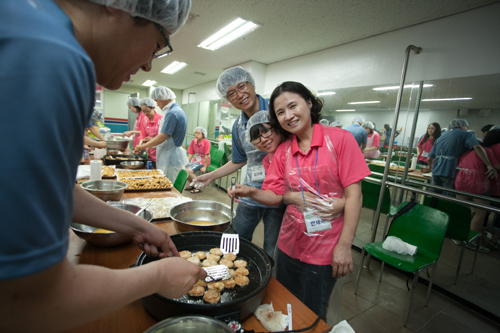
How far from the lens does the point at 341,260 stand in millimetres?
1229

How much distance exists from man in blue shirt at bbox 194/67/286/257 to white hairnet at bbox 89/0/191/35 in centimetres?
138

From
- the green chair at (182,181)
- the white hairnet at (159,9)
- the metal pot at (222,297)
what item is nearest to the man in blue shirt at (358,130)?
the green chair at (182,181)

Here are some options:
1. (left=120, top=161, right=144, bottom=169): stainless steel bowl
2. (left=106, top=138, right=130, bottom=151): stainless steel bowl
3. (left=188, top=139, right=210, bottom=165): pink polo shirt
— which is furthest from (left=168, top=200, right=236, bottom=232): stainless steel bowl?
(left=188, top=139, right=210, bottom=165): pink polo shirt

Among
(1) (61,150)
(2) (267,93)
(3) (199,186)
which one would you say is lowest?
(3) (199,186)

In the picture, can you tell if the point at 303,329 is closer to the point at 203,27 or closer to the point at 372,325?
the point at 372,325

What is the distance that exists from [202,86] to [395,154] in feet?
26.2

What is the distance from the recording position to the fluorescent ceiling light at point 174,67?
6707mm

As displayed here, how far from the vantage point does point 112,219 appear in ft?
2.80

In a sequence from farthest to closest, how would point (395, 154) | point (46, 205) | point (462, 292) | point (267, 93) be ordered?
point (267, 93), point (395, 154), point (462, 292), point (46, 205)

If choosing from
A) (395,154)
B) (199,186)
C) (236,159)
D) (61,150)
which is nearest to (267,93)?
(395,154)

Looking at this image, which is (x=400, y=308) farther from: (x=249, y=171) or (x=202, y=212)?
(x=202, y=212)

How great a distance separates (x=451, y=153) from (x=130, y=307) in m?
3.32

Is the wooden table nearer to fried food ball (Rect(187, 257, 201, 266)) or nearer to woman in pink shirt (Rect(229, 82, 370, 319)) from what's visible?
fried food ball (Rect(187, 257, 201, 266))

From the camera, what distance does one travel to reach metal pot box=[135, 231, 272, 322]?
2.31 ft
